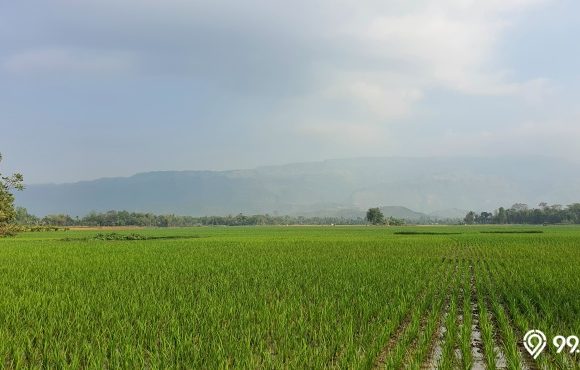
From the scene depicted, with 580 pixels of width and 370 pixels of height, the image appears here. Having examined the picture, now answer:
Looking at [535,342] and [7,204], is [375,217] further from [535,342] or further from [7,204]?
[535,342]

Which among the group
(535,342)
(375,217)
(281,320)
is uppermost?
(375,217)

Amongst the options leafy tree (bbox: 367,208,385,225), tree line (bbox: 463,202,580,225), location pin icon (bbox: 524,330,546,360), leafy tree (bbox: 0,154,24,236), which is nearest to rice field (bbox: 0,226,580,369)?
location pin icon (bbox: 524,330,546,360)

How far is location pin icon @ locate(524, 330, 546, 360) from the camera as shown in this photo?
642 cm

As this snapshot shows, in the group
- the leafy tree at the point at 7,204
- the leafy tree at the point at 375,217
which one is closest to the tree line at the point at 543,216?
the leafy tree at the point at 375,217

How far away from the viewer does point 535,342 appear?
697 cm

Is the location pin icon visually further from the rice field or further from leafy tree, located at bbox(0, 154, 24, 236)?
leafy tree, located at bbox(0, 154, 24, 236)

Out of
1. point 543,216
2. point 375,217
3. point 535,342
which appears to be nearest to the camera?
point 535,342

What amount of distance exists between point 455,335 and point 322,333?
6.68ft

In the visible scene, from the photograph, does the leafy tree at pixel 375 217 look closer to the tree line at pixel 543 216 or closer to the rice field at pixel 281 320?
the tree line at pixel 543 216

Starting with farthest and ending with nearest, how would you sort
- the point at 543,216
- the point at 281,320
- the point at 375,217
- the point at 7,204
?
the point at 543,216, the point at 375,217, the point at 7,204, the point at 281,320

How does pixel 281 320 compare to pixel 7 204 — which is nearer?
pixel 281 320

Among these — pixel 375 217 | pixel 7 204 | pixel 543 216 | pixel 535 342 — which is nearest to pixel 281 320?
pixel 535 342

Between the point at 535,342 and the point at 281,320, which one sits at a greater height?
the point at 281,320

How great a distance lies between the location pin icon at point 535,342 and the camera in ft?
21.1
